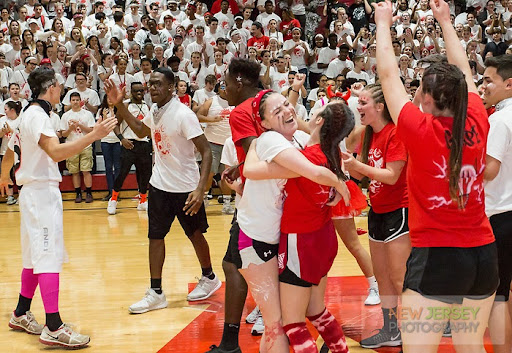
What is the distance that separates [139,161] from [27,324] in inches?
228

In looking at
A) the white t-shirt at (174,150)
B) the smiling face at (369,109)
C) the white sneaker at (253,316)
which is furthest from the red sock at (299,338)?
the white t-shirt at (174,150)

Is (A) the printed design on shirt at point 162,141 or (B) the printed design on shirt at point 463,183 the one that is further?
(A) the printed design on shirt at point 162,141

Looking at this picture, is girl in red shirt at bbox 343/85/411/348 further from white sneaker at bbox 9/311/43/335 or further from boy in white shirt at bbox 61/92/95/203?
boy in white shirt at bbox 61/92/95/203

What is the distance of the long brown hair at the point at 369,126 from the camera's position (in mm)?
4566

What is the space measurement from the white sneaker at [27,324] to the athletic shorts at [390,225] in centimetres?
269

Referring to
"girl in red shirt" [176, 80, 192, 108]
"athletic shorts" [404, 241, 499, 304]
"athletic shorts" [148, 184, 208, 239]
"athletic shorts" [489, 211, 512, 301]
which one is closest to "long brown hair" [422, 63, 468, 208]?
"athletic shorts" [404, 241, 499, 304]

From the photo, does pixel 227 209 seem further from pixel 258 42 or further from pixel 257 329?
pixel 257 329

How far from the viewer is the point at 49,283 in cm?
495

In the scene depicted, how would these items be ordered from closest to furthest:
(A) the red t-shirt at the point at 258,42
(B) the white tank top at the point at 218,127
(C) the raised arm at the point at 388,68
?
1. (C) the raised arm at the point at 388,68
2. (B) the white tank top at the point at 218,127
3. (A) the red t-shirt at the point at 258,42

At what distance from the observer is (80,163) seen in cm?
1200

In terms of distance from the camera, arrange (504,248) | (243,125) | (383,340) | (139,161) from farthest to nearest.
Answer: (139,161) < (383,340) < (243,125) < (504,248)

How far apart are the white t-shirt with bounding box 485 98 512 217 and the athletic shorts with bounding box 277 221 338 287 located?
1.00 metres

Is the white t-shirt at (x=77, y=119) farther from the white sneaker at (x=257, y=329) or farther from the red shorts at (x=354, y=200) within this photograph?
the red shorts at (x=354, y=200)

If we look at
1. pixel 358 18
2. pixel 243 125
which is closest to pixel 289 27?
pixel 358 18
